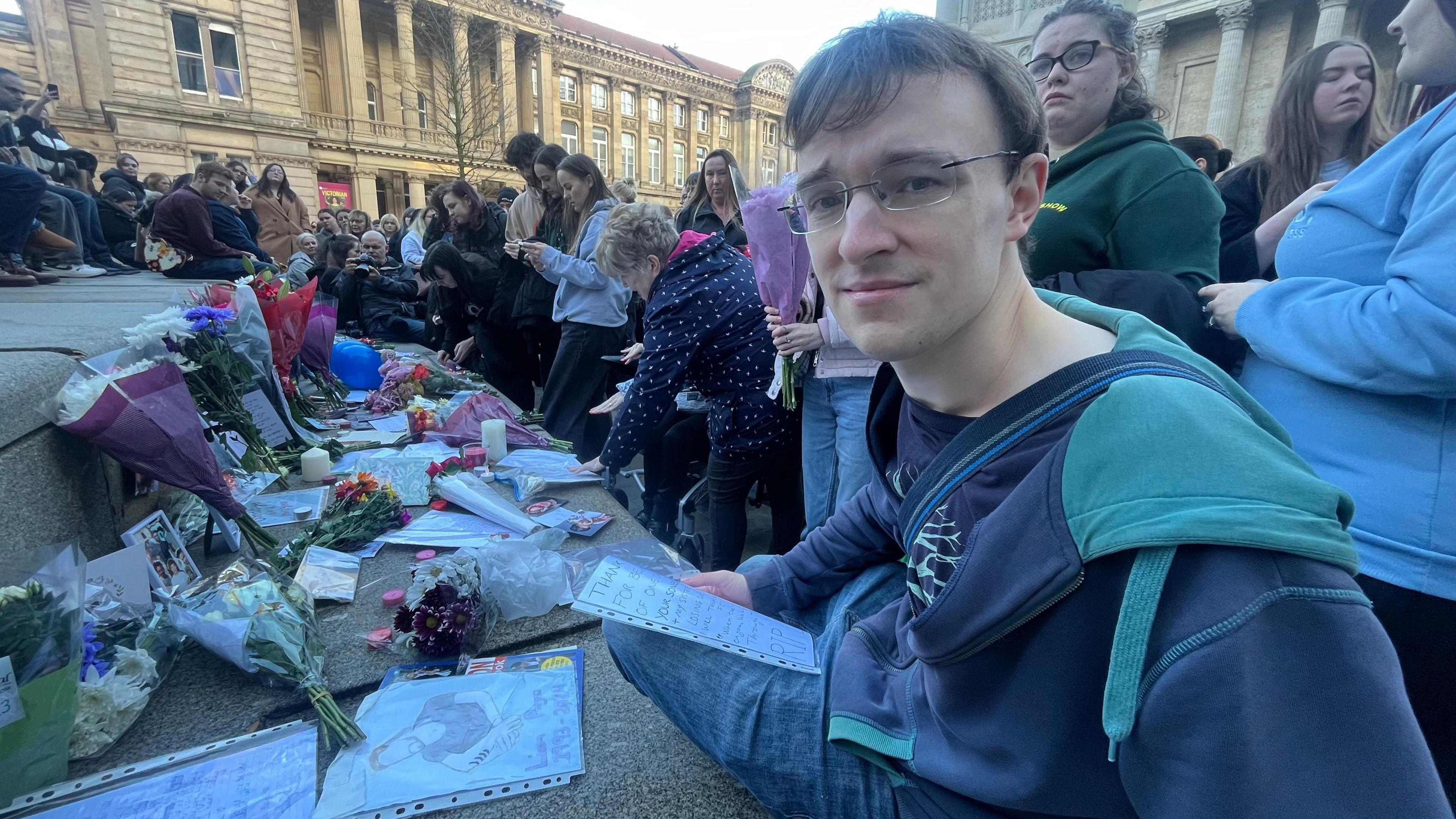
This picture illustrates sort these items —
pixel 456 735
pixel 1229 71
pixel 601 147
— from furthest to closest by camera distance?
pixel 601 147 → pixel 1229 71 → pixel 456 735

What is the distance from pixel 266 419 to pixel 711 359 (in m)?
2.03

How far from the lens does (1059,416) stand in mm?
856

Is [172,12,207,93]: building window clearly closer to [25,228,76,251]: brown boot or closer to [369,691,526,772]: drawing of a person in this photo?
[25,228,76,251]: brown boot

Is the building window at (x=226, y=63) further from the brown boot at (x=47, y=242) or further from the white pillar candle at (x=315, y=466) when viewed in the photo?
the white pillar candle at (x=315, y=466)

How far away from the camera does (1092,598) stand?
29.1 inches

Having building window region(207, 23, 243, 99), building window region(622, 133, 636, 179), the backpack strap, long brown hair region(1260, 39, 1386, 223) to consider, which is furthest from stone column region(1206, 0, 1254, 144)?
building window region(622, 133, 636, 179)

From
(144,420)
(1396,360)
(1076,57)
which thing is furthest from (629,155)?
(1396,360)

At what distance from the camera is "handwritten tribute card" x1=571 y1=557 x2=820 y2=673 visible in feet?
4.09

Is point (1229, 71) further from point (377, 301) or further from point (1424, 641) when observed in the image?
point (1424, 641)

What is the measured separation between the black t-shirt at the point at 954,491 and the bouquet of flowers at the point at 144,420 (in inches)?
77.7

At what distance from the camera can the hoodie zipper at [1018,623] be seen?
731mm

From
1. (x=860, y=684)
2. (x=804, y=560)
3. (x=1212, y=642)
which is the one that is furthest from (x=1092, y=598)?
(x=804, y=560)

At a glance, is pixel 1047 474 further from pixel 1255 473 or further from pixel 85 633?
pixel 85 633

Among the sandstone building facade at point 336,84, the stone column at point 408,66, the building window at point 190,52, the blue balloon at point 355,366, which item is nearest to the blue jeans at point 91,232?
the blue balloon at point 355,366
